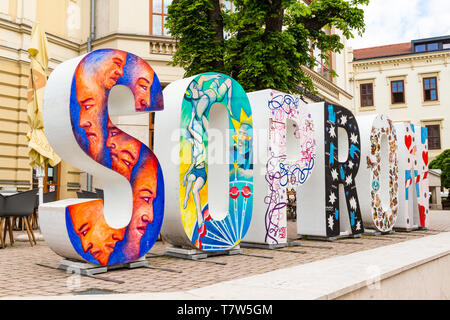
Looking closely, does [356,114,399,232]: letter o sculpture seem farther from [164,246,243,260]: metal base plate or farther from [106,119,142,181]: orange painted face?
[106,119,142,181]: orange painted face

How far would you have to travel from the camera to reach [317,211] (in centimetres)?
905

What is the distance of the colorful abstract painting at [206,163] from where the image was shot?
6.54 metres

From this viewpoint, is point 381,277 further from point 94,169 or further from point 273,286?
point 94,169

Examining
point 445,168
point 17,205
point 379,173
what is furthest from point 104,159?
point 445,168

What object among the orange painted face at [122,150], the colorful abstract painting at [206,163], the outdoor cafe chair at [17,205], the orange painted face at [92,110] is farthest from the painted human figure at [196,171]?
the outdoor cafe chair at [17,205]

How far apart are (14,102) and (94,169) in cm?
954

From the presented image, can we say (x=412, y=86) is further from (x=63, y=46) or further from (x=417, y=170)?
(x=63, y=46)

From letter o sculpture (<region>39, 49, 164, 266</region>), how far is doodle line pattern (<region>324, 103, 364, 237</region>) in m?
4.03

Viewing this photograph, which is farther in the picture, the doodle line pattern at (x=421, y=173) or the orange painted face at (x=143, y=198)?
the doodle line pattern at (x=421, y=173)

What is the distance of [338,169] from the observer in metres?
9.29

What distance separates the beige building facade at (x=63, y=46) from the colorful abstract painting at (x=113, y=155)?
346 inches

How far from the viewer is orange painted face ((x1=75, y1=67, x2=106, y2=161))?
5.29 m

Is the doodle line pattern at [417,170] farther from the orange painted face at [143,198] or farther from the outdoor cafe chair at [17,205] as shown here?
the outdoor cafe chair at [17,205]

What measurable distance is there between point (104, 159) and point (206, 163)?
1.85 m
